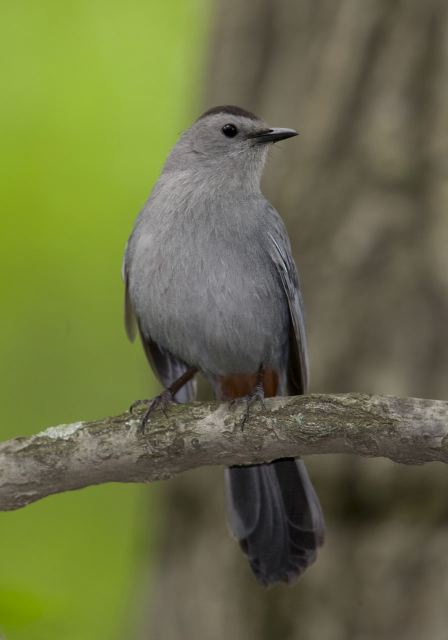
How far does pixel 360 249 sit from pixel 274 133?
1.31m

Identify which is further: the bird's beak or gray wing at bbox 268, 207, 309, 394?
the bird's beak

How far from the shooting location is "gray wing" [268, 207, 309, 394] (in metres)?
4.72

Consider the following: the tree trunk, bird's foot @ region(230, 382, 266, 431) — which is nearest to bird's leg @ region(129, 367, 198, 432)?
bird's foot @ region(230, 382, 266, 431)

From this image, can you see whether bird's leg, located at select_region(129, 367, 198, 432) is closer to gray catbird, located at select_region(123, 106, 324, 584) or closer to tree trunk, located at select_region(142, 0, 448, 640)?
gray catbird, located at select_region(123, 106, 324, 584)

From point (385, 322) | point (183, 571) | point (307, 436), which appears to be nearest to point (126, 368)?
point (183, 571)

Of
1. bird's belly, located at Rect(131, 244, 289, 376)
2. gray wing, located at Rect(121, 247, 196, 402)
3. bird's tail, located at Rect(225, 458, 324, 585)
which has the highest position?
bird's belly, located at Rect(131, 244, 289, 376)

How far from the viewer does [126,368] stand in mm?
8859

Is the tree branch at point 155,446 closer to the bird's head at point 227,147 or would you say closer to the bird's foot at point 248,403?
the bird's foot at point 248,403

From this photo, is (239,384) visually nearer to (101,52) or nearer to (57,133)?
(57,133)

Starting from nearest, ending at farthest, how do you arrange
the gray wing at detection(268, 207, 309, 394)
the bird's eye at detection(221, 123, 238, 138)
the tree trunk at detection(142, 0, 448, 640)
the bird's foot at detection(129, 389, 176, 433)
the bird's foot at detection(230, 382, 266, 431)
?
the bird's foot at detection(230, 382, 266, 431)
the bird's foot at detection(129, 389, 176, 433)
the gray wing at detection(268, 207, 309, 394)
the bird's eye at detection(221, 123, 238, 138)
the tree trunk at detection(142, 0, 448, 640)

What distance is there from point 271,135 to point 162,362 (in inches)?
58.0

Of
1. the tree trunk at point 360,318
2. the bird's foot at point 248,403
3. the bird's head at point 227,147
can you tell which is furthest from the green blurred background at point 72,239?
the bird's foot at point 248,403

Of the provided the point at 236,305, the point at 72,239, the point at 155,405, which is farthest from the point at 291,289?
the point at 72,239

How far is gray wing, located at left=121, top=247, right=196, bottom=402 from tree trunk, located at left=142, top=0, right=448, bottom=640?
1066 millimetres
